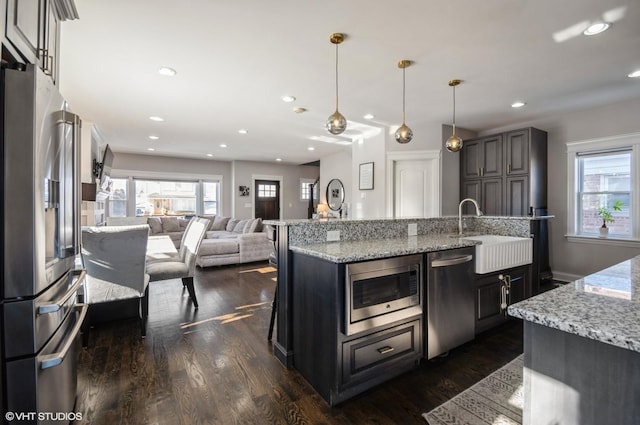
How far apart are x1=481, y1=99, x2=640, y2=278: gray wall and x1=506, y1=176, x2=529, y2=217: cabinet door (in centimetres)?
65

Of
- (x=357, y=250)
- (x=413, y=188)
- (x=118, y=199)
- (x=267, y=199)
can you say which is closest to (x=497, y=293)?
(x=357, y=250)

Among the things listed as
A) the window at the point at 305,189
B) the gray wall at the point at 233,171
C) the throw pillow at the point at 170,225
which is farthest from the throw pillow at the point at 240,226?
the window at the point at 305,189

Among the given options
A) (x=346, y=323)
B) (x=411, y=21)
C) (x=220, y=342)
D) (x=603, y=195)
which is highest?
(x=411, y=21)

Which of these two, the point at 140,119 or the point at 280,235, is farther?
the point at 140,119

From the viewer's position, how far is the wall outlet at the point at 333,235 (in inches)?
91.9

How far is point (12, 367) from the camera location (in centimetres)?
111

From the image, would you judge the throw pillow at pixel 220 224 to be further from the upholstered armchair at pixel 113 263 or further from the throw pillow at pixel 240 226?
the upholstered armchair at pixel 113 263

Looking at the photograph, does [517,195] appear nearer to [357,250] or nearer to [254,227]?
[357,250]

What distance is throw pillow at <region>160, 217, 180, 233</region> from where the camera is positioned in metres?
7.31

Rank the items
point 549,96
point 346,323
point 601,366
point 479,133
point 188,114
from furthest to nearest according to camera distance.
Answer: point 479,133
point 188,114
point 549,96
point 346,323
point 601,366

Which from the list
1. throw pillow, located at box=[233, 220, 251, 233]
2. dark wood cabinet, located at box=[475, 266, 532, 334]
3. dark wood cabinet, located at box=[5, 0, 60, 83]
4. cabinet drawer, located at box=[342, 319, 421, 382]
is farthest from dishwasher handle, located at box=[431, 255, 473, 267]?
throw pillow, located at box=[233, 220, 251, 233]

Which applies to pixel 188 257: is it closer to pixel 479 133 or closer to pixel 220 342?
pixel 220 342

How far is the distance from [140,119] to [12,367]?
A: 444 centimetres

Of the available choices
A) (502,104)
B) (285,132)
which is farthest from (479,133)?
(285,132)
